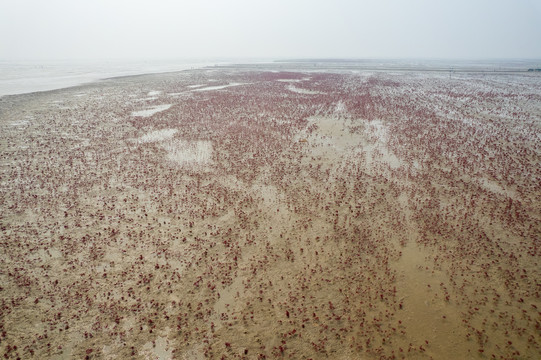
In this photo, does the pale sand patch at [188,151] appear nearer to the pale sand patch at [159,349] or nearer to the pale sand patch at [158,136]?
the pale sand patch at [158,136]

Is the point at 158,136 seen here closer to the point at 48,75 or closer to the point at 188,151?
the point at 188,151

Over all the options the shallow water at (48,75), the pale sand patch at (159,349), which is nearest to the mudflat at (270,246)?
the pale sand patch at (159,349)

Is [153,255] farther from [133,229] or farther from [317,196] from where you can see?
[317,196]

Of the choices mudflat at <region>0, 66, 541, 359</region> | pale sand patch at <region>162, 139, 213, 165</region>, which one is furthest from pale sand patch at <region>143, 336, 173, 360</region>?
pale sand patch at <region>162, 139, 213, 165</region>

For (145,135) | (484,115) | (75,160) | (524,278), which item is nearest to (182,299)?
(524,278)

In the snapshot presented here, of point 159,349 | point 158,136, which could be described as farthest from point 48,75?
point 159,349

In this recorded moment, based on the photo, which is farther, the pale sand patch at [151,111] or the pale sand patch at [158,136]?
the pale sand patch at [151,111]
